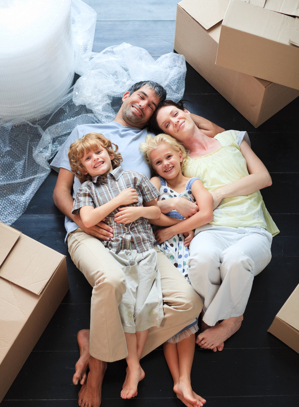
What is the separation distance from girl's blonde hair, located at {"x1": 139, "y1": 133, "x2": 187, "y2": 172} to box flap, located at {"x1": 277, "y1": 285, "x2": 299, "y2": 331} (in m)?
0.71

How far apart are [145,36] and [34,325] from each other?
6.00 feet

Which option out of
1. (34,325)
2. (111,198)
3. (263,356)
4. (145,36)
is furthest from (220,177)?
(145,36)

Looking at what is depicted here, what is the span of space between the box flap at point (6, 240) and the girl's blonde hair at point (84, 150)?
1.12 feet

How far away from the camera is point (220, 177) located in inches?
67.3

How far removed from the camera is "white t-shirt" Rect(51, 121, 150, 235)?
173 centimetres

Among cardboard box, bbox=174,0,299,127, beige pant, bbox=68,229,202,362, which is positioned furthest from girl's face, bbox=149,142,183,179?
cardboard box, bbox=174,0,299,127

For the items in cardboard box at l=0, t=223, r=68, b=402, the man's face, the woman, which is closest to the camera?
cardboard box at l=0, t=223, r=68, b=402

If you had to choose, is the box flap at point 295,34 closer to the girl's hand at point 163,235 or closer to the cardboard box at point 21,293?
the girl's hand at point 163,235

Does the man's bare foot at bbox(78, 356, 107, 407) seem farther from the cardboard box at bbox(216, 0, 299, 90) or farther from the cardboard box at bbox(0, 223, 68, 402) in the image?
the cardboard box at bbox(216, 0, 299, 90)

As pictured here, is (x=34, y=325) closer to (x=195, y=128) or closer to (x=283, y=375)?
(x=283, y=375)

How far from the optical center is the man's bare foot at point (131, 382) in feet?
4.59

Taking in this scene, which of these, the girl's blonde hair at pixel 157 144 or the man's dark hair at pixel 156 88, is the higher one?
the man's dark hair at pixel 156 88

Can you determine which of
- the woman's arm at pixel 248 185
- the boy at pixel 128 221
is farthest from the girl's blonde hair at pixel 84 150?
the woman's arm at pixel 248 185

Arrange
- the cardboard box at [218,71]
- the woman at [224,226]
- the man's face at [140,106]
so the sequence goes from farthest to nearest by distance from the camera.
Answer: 1. the cardboard box at [218,71]
2. the man's face at [140,106]
3. the woman at [224,226]
